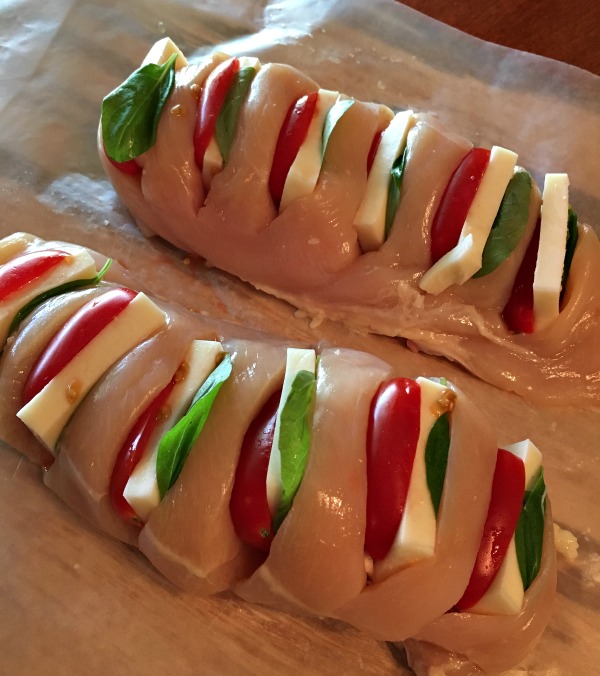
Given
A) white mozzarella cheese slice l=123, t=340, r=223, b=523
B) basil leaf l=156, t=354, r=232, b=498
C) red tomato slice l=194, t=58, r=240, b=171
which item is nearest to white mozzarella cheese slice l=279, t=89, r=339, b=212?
red tomato slice l=194, t=58, r=240, b=171

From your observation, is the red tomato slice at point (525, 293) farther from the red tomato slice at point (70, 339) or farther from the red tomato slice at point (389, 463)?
the red tomato slice at point (70, 339)

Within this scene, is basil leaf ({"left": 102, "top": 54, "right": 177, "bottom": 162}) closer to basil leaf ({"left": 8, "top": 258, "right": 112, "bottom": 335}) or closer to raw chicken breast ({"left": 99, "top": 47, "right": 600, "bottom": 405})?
raw chicken breast ({"left": 99, "top": 47, "right": 600, "bottom": 405})

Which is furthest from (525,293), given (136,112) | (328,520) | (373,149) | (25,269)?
(25,269)

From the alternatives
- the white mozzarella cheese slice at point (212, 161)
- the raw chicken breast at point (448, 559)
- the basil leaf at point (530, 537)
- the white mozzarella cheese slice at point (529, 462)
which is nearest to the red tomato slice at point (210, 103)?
the white mozzarella cheese slice at point (212, 161)

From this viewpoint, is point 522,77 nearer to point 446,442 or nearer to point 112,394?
point 446,442

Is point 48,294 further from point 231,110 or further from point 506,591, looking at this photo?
point 506,591

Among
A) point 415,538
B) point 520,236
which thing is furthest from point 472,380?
point 415,538
